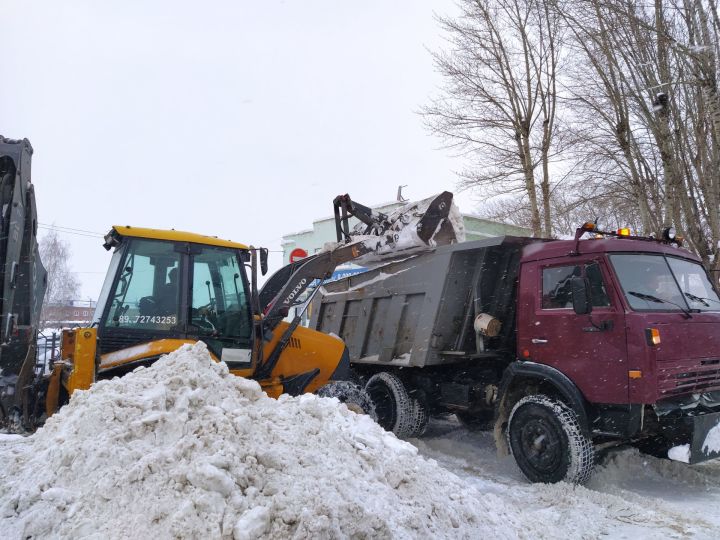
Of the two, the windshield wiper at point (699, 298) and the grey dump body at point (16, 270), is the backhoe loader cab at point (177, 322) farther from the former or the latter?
the windshield wiper at point (699, 298)

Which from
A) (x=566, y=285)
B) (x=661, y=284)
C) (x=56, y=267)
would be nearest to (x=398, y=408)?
(x=566, y=285)

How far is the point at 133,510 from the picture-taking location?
116 inches

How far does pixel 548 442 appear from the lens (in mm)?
5348

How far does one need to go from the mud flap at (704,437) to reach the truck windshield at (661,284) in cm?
99

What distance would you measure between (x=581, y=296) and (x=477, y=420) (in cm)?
296

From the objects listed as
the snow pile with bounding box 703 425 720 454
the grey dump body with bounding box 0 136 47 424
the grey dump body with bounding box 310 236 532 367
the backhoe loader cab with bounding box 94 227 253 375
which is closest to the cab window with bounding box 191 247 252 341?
the backhoe loader cab with bounding box 94 227 253 375

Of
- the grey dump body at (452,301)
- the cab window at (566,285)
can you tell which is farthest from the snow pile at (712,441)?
the grey dump body at (452,301)

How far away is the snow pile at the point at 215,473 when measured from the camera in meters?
2.87

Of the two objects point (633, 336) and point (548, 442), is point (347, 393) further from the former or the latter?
point (633, 336)

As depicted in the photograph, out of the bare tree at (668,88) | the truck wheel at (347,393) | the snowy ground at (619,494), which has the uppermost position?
the bare tree at (668,88)

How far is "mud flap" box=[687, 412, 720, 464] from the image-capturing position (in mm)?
4711

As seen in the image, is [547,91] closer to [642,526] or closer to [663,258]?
[663,258]

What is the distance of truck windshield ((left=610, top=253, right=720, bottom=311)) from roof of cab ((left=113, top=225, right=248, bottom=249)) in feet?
13.1

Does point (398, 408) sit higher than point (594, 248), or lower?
lower
